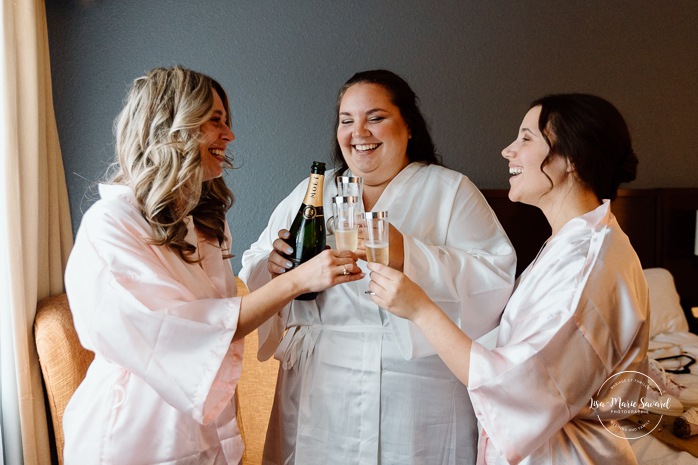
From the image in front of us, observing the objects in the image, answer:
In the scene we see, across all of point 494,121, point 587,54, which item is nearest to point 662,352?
point 494,121

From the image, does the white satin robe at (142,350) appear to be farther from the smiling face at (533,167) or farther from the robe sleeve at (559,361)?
the smiling face at (533,167)

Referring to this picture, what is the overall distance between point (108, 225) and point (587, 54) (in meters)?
3.27

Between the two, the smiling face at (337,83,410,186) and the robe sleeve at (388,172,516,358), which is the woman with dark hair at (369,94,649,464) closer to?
the robe sleeve at (388,172,516,358)

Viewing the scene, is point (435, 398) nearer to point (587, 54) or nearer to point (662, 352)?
point (662, 352)

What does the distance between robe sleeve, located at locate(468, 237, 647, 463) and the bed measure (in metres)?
1.71

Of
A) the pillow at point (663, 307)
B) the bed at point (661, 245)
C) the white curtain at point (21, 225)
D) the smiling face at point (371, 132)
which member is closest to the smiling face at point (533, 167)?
the smiling face at point (371, 132)

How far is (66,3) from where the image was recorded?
9.09 ft

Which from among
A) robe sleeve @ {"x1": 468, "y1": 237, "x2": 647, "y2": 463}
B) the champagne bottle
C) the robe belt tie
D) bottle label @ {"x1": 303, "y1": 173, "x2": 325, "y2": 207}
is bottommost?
the robe belt tie

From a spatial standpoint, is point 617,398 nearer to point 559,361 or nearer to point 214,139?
point 559,361

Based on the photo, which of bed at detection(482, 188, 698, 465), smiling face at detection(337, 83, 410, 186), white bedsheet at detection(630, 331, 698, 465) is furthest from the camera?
bed at detection(482, 188, 698, 465)

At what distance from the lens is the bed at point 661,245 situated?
3.28 m

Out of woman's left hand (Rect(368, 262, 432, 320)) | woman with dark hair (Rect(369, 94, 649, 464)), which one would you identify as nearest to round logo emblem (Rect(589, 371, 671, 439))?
woman with dark hair (Rect(369, 94, 649, 464))

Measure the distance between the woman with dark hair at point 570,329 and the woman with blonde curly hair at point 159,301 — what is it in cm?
37

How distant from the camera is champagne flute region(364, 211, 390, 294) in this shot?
1.31 m
